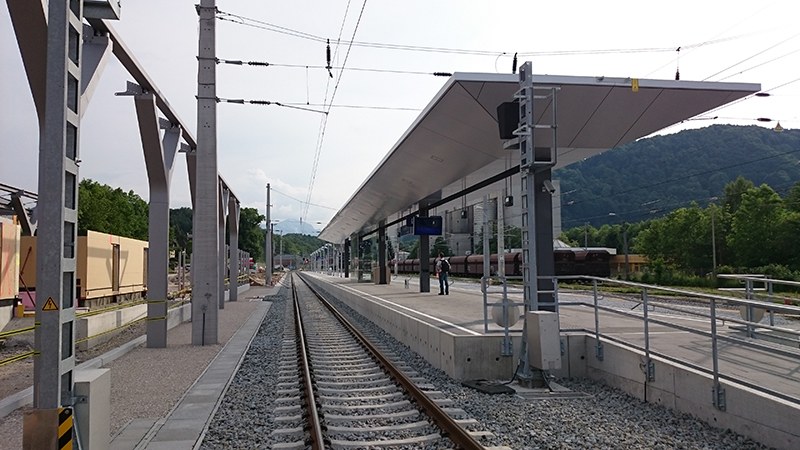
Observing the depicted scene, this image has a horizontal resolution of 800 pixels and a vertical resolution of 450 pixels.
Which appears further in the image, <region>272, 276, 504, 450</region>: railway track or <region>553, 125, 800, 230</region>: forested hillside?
<region>553, 125, 800, 230</region>: forested hillside

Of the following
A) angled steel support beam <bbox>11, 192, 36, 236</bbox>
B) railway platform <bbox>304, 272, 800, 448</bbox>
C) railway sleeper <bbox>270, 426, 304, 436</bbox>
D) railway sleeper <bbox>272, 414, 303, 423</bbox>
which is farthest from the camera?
angled steel support beam <bbox>11, 192, 36, 236</bbox>

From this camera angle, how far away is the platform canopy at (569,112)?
1170 centimetres

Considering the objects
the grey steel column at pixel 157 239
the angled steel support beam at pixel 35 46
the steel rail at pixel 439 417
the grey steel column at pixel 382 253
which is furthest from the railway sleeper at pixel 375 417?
the grey steel column at pixel 382 253

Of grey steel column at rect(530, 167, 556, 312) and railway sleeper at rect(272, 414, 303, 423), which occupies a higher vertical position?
grey steel column at rect(530, 167, 556, 312)

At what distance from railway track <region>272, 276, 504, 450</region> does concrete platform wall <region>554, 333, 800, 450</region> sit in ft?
8.18

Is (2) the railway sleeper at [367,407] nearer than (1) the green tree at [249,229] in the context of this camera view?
Yes

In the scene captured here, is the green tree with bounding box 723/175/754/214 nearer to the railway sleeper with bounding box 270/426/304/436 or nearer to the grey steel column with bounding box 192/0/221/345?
the grey steel column with bounding box 192/0/221/345

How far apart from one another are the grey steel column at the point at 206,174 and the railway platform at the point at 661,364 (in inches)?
193

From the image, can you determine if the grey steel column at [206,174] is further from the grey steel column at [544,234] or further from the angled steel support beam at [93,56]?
the grey steel column at [544,234]

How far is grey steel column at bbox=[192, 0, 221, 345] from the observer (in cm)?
1470

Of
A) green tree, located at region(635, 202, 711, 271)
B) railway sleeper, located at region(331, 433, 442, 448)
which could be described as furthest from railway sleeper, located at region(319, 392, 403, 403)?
green tree, located at region(635, 202, 711, 271)

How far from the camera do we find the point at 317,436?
6.19m

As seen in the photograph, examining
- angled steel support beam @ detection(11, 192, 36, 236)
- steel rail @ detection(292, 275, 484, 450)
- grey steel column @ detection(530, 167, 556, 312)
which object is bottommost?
steel rail @ detection(292, 275, 484, 450)

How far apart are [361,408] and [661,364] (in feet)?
12.6
